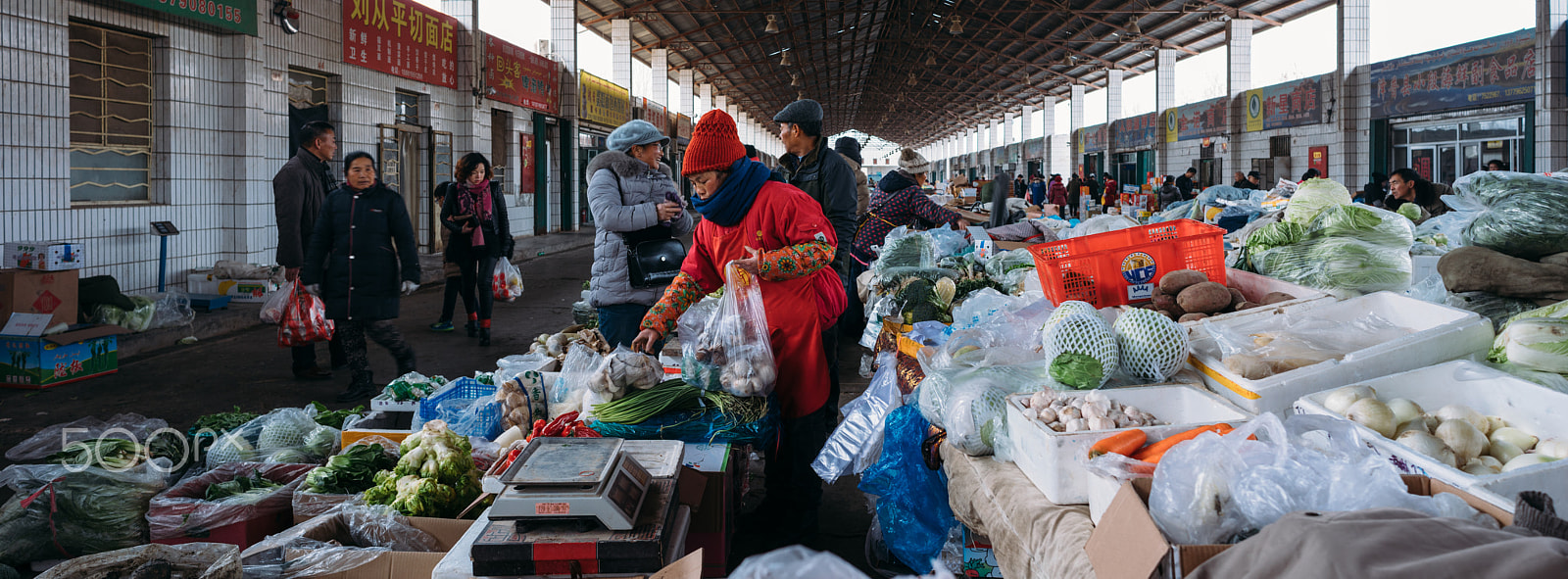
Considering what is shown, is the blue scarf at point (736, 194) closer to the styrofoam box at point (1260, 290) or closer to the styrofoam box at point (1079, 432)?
the styrofoam box at point (1079, 432)

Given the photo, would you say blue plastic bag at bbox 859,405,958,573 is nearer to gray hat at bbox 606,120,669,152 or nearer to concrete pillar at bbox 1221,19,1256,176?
gray hat at bbox 606,120,669,152

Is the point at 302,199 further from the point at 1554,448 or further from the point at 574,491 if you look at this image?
the point at 1554,448

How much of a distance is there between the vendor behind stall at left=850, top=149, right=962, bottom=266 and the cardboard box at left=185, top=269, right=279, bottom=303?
18.2 ft

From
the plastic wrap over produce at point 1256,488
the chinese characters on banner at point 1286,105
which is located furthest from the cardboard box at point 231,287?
the chinese characters on banner at point 1286,105

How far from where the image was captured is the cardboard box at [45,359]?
5480 mm

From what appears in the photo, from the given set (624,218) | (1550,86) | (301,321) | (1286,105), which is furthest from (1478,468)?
(1286,105)

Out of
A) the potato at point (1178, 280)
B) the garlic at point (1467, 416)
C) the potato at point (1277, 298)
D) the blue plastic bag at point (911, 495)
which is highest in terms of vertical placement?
the potato at point (1178, 280)

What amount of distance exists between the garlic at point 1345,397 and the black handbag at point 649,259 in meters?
2.77

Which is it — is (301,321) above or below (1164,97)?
below

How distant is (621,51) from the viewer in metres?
22.1

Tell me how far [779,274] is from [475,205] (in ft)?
15.6

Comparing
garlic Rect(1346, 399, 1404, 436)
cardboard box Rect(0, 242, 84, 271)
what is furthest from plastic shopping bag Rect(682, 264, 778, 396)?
cardboard box Rect(0, 242, 84, 271)

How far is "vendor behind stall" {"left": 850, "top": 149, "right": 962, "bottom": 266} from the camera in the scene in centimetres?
676

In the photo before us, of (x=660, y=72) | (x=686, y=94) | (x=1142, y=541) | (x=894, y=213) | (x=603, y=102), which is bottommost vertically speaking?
(x=1142, y=541)
